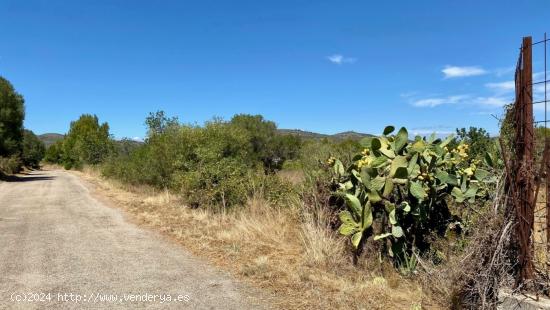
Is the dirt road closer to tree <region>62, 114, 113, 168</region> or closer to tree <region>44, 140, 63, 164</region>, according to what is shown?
tree <region>62, 114, 113, 168</region>

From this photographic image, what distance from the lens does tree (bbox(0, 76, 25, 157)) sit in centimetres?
3378

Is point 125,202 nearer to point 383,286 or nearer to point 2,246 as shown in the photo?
point 2,246

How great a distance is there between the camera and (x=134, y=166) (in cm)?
2214

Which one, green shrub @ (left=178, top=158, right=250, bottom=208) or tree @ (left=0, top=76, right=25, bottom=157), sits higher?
tree @ (left=0, top=76, right=25, bottom=157)

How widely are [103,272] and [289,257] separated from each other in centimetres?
296

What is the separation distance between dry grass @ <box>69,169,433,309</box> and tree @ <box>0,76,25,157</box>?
2796 centimetres

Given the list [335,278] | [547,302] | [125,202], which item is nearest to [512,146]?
[547,302]

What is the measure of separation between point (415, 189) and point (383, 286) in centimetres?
140

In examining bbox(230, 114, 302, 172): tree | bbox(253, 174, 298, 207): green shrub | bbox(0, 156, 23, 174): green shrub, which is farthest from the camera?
bbox(0, 156, 23, 174): green shrub

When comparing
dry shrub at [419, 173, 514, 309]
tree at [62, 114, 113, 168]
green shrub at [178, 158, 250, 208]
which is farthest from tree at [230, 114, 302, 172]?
dry shrub at [419, 173, 514, 309]

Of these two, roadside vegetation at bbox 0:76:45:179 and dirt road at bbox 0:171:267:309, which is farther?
roadside vegetation at bbox 0:76:45:179

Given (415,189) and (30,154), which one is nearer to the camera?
(415,189)

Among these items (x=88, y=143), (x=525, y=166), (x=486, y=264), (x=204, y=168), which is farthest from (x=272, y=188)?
(x=88, y=143)

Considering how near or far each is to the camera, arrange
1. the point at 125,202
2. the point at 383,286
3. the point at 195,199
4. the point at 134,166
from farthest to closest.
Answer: the point at 134,166
the point at 125,202
the point at 195,199
the point at 383,286
